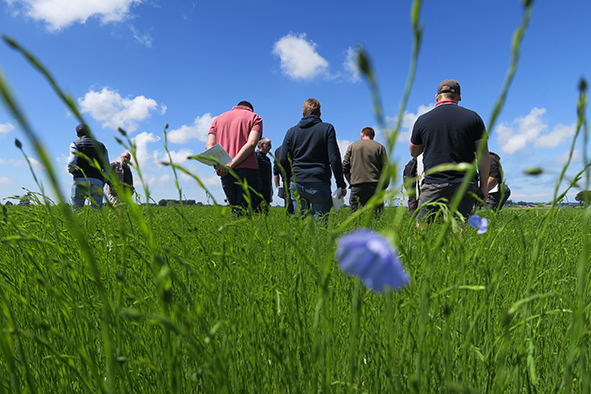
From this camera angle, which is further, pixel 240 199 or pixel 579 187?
pixel 240 199

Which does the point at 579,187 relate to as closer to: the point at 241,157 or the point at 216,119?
the point at 241,157

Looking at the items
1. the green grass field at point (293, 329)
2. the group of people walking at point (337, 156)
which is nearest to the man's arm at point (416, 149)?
the group of people walking at point (337, 156)

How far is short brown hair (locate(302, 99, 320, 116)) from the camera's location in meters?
3.90

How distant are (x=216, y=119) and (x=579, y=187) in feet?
11.5

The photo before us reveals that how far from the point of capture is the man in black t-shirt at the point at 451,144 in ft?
9.00

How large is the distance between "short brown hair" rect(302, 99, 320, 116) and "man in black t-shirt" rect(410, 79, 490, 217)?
1.37m

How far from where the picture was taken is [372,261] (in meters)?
0.36

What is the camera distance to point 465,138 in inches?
109

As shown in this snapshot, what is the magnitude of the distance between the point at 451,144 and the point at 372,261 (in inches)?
110

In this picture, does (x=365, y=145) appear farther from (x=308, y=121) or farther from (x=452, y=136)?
(x=452, y=136)

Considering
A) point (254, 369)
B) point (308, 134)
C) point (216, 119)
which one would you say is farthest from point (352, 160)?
point (254, 369)

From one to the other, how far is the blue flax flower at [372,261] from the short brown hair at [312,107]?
370 cm

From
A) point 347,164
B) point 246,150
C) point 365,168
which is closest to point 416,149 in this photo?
point 365,168

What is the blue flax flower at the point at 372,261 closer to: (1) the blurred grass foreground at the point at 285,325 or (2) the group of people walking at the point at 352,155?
(1) the blurred grass foreground at the point at 285,325
